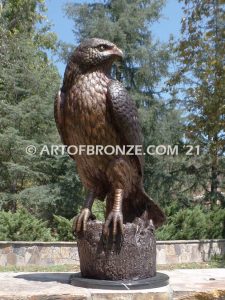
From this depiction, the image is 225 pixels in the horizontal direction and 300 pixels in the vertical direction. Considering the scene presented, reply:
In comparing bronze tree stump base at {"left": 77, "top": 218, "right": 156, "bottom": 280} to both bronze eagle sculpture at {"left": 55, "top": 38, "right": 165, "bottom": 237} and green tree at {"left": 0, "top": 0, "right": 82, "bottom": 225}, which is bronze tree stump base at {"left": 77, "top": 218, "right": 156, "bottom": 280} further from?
green tree at {"left": 0, "top": 0, "right": 82, "bottom": 225}

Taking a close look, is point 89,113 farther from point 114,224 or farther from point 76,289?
point 76,289

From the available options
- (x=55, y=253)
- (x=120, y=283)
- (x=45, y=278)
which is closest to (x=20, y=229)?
(x=55, y=253)

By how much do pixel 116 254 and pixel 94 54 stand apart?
1822 mm

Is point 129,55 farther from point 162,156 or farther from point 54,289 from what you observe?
point 54,289

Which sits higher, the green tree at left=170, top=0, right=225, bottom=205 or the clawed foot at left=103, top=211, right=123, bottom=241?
the green tree at left=170, top=0, right=225, bottom=205

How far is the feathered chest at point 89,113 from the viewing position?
4.02m

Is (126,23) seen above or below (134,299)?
above

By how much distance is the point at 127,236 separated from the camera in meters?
4.04

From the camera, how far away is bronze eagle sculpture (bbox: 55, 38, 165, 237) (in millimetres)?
4027

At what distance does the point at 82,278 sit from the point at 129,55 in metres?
12.7

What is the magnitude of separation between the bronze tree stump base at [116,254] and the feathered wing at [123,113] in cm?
80

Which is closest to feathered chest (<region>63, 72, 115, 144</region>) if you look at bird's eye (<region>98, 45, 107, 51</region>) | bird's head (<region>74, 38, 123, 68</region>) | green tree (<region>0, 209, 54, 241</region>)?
bird's head (<region>74, 38, 123, 68</region>)

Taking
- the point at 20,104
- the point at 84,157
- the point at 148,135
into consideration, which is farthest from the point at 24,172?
the point at 84,157

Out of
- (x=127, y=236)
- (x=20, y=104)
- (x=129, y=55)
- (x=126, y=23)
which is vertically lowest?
(x=127, y=236)
